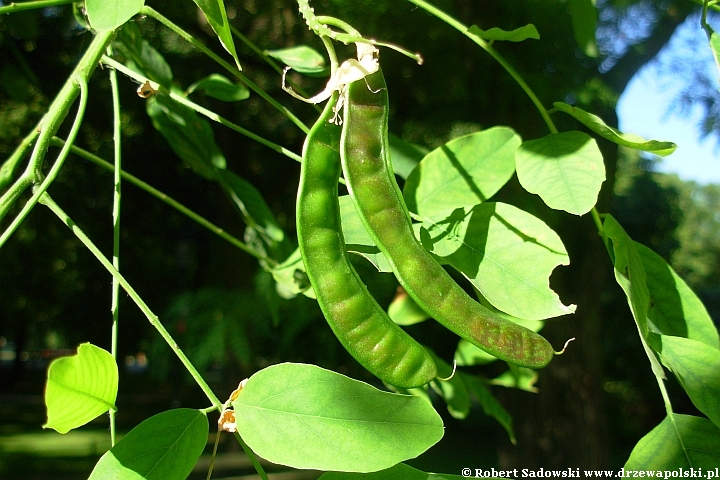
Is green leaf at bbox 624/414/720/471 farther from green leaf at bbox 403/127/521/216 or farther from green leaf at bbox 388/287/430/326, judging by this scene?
green leaf at bbox 388/287/430/326

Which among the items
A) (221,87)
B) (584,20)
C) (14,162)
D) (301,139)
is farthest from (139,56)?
(301,139)

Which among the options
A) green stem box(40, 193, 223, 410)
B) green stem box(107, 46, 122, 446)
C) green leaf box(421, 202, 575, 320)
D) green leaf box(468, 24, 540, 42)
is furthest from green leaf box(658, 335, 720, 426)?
green stem box(107, 46, 122, 446)

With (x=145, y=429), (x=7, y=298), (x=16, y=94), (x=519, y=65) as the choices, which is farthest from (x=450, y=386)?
(x=7, y=298)

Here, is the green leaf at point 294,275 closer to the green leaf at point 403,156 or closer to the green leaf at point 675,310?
the green leaf at point 403,156

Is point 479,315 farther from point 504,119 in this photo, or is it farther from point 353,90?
point 504,119

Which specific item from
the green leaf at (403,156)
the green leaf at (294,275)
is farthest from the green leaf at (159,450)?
the green leaf at (403,156)

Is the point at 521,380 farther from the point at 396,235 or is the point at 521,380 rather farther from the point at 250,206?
the point at 396,235
